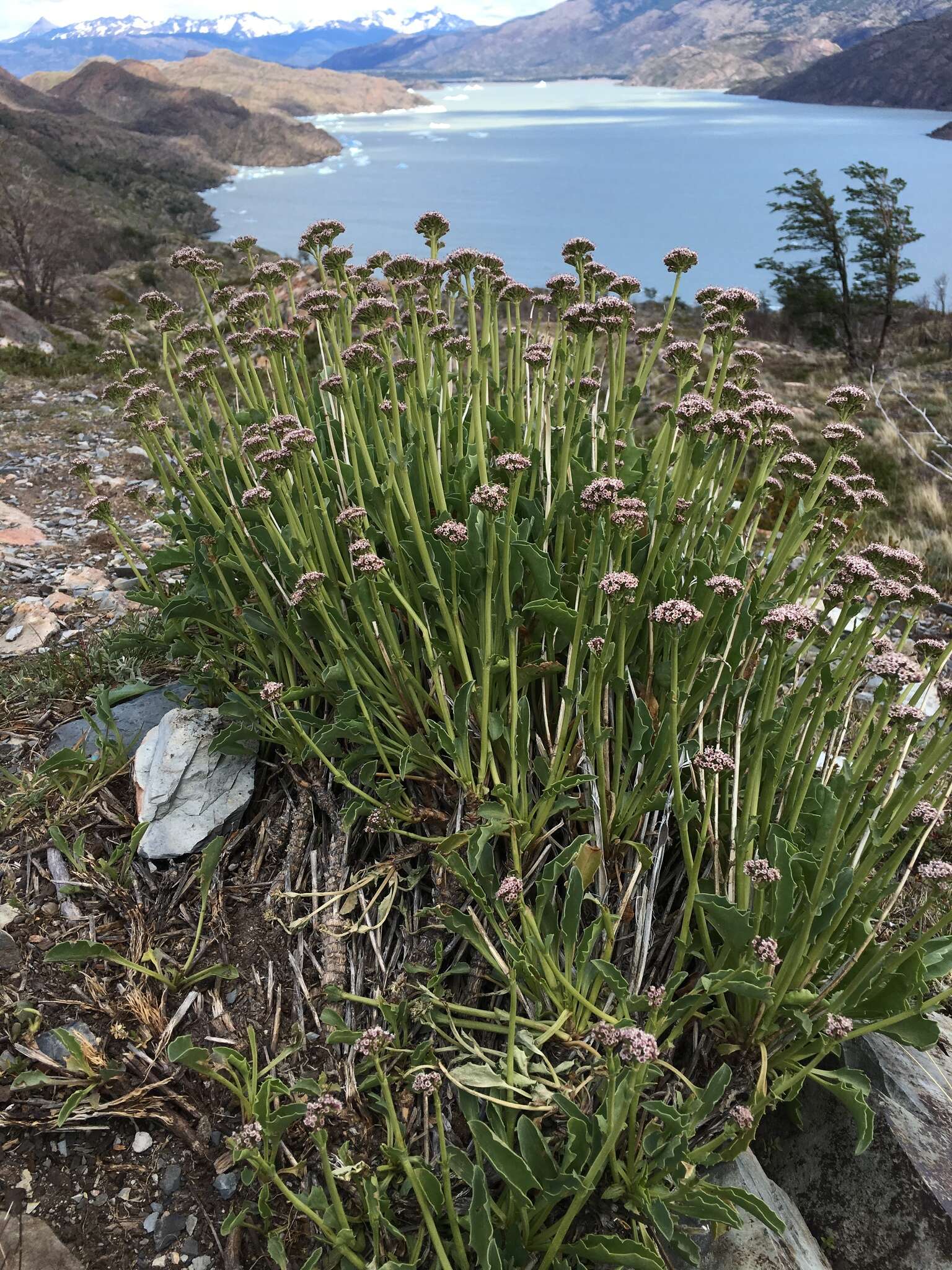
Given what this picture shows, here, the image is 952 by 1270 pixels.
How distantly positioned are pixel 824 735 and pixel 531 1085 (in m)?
1.58

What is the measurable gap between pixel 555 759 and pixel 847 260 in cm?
2850

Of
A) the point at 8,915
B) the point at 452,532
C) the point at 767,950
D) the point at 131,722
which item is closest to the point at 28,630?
the point at 131,722

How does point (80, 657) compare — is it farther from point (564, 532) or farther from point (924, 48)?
point (924, 48)

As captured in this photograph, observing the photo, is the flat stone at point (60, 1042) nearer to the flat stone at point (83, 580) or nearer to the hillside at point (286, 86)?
the flat stone at point (83, 580)

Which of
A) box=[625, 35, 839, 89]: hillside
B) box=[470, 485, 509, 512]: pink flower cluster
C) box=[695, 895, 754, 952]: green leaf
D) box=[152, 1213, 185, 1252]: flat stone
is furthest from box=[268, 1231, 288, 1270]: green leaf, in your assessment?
box=[625, 35, 839, 89]: hillside

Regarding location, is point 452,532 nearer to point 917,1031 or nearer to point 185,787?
point 185,787

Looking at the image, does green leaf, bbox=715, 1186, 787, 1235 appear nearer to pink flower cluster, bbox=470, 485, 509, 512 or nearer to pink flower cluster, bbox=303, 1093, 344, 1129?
pink flower cluster, bbox=303, 1093, 344, 1129

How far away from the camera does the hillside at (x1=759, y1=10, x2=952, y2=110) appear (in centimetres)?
6172

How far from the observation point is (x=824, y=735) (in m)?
2.66

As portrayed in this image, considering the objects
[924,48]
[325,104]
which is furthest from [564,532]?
[325,104]

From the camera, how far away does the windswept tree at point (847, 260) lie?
23094mm

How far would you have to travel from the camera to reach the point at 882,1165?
1898 millimetres

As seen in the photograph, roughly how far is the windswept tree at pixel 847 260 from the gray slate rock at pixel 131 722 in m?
26.7

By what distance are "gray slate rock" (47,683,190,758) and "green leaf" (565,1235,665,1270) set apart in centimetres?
248
